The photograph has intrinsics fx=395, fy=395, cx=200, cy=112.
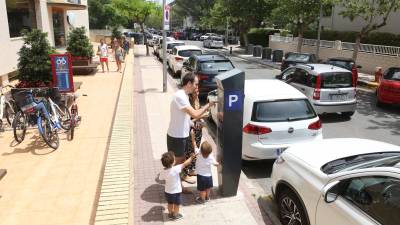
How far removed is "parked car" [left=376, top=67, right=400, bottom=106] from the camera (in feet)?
42.4

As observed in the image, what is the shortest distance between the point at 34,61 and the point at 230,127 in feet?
26.2

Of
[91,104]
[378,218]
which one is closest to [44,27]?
[91,104]

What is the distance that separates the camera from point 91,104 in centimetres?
1277

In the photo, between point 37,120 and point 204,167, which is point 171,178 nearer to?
point 204,167

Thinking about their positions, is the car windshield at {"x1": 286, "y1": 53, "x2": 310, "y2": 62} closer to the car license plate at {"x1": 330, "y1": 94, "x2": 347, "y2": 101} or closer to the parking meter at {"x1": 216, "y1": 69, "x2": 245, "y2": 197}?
the car license plate at {"x1": 330, "y1": 94, "x2": 347, "y2": 101}

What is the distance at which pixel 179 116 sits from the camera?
5.79 metres

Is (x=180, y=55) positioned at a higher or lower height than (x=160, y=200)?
higher

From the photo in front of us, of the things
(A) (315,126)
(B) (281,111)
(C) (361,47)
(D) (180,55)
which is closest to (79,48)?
(D) (180,55)

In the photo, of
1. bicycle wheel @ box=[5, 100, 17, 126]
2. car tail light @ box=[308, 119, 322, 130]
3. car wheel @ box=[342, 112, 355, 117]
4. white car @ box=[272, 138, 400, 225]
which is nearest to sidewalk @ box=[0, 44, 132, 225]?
bicycle wheel @ box=[5, 100, 17, 126]

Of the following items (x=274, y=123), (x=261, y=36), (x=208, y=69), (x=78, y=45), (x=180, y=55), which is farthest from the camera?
(x=261, y=36)

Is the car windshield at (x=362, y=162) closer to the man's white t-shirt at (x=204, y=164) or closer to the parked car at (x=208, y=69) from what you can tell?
the man's white t-shirt at (x=204, y=164)

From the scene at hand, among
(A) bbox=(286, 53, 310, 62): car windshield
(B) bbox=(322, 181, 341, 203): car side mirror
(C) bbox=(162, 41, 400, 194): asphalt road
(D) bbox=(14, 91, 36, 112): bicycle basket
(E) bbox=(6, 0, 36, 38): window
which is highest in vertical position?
(E) bbox=(6, 0, 36, 38): window

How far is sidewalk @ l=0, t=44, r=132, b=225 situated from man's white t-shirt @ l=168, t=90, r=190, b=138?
1.72 m

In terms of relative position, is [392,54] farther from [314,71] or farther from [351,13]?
[314,71]
